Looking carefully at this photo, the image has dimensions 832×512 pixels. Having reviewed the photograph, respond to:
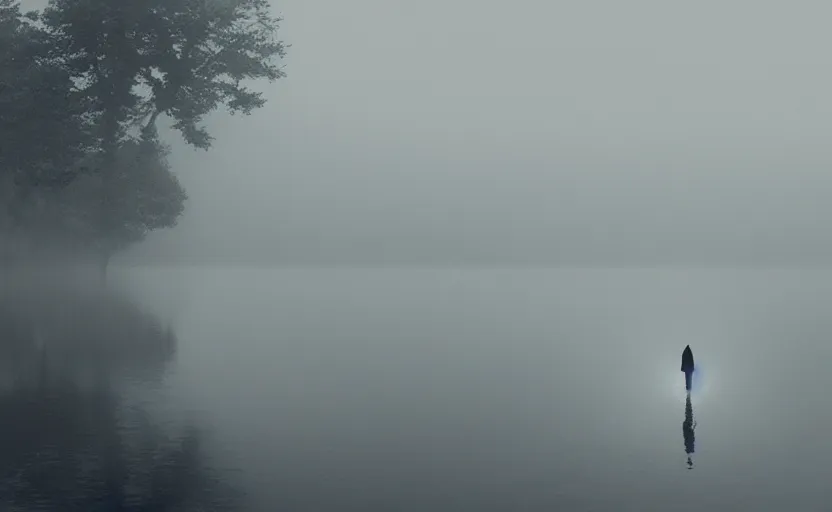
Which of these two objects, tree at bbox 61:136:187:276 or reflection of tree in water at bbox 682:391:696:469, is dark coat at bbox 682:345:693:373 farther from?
tree at bbox 61:136:187:276

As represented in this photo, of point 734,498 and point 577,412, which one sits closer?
point 734,498

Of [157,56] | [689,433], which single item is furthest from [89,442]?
[157,56]

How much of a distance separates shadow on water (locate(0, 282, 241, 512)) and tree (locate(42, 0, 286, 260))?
25.4 meters

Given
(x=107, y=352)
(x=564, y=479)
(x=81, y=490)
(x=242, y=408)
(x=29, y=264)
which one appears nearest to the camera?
(x=81, y=490)

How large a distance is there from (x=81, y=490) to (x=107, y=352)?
32.2 m

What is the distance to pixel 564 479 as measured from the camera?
24.2 metres

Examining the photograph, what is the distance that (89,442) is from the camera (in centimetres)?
2672

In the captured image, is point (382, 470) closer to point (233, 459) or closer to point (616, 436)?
point (233, 459)

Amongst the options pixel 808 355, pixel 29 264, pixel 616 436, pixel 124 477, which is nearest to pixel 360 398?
pixel 616 436

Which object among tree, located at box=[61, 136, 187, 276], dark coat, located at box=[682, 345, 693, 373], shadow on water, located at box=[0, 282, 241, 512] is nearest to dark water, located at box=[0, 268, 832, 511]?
shadow on water, located at box=[0, 282, 241, 512]

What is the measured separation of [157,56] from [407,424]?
157ft

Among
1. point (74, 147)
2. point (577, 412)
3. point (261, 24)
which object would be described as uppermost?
point (261, 24)

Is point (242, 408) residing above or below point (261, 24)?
below

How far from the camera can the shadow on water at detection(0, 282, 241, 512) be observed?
2078cm
